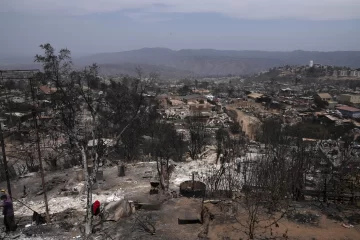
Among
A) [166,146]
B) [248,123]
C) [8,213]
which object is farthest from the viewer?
[248,123]

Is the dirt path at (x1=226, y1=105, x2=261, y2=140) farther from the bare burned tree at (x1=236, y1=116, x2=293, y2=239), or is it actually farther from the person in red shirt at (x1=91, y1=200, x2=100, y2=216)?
the person in red shirt at (x1=91, y1=200, x2=100, y2=216)

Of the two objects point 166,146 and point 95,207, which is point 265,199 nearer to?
point 95,207

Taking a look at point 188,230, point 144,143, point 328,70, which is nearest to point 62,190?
point 188,230

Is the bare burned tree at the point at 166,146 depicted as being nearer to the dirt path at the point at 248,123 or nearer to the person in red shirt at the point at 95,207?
the person in red shirt at the point at 95,207

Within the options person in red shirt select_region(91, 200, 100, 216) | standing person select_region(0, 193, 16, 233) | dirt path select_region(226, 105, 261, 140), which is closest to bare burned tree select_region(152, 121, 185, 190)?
person in red shirt select_region(91, 200, 100, 216)

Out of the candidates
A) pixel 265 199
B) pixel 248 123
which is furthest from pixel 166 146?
pixel 248 123

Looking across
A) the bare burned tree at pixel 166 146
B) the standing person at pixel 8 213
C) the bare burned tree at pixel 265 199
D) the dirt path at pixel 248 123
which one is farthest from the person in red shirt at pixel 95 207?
the dirt path at pixel 248 123

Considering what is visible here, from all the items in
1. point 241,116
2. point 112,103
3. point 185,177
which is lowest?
point 241,116

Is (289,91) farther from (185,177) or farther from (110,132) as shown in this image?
(185,177)
